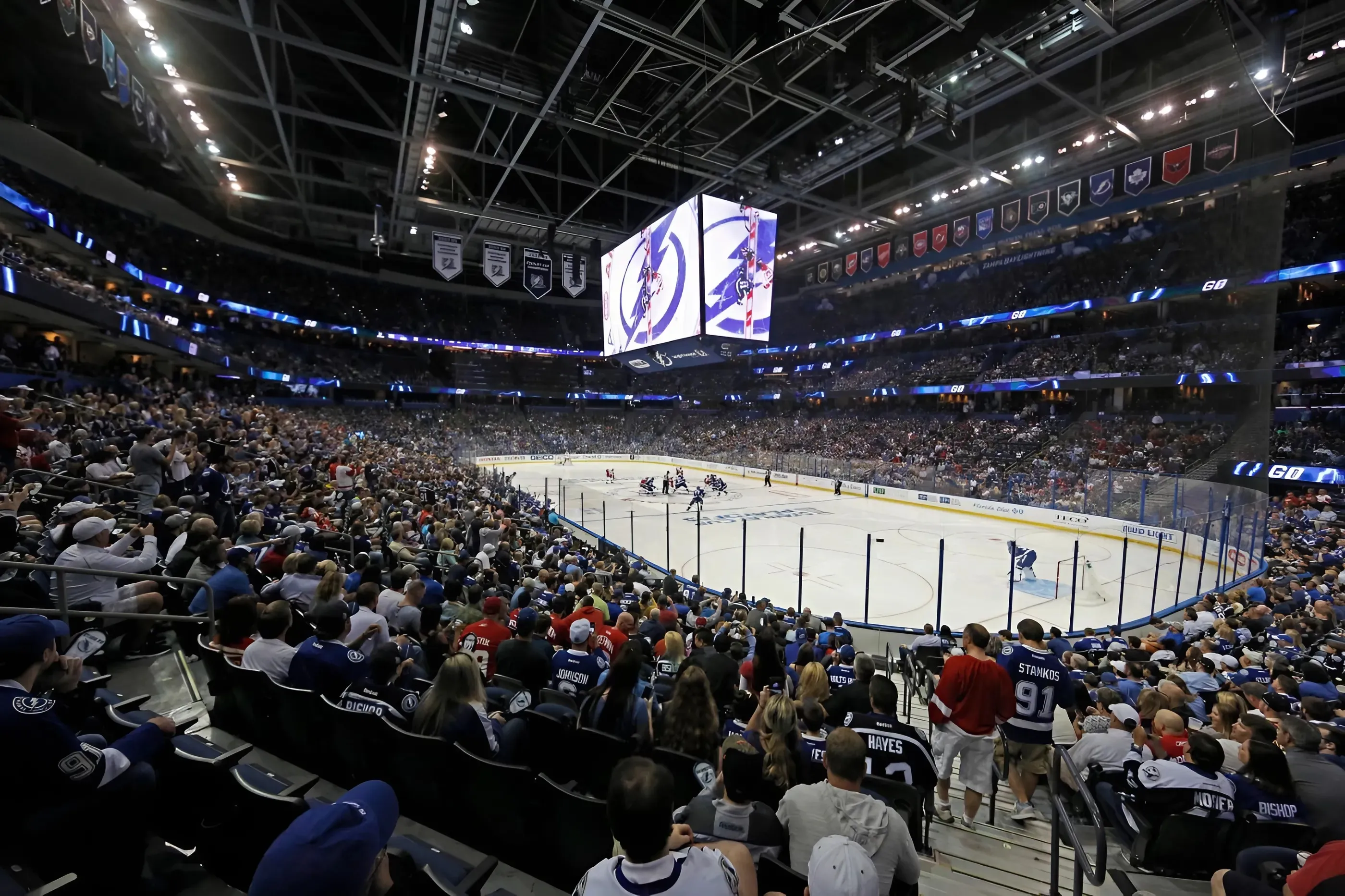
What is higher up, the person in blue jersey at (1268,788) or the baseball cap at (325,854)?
the baseball cap at (325,854)

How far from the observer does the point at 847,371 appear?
4966 cm

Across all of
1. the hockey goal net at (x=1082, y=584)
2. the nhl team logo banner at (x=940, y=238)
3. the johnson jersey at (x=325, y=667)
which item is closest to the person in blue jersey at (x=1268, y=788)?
the johnson jersey at (x=325, y=667)

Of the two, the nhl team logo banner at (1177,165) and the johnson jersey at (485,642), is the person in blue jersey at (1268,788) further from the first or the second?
the nhl team logo banner at (1177,165)

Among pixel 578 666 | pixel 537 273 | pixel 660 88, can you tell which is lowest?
pixel 578 666

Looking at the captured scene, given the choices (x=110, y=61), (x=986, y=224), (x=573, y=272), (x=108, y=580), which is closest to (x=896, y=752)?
(x=108, y=580)

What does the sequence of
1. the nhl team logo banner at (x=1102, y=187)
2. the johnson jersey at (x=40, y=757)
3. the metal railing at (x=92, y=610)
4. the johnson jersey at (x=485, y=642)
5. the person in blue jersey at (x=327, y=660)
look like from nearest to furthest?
the johnson jersey at (x=40, y=757) < the metal railing at (x=92, y=610) < the person in blue jersey at (x=327, y=660) < the johnson jersey at (x=485, y=642) < the nhl team logo banner at (x=1102, y=187)

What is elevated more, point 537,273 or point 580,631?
point 537,273

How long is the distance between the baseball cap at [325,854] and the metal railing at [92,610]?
9.82ft

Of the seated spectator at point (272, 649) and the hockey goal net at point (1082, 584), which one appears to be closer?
the seated spectator at point (272, 649)

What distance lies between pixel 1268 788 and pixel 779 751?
117 inches

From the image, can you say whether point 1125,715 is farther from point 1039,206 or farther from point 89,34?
point 1039,206

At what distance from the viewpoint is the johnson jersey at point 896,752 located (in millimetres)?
3203

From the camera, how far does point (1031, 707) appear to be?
174 inches

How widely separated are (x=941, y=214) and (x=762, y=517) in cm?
Result: 2156
